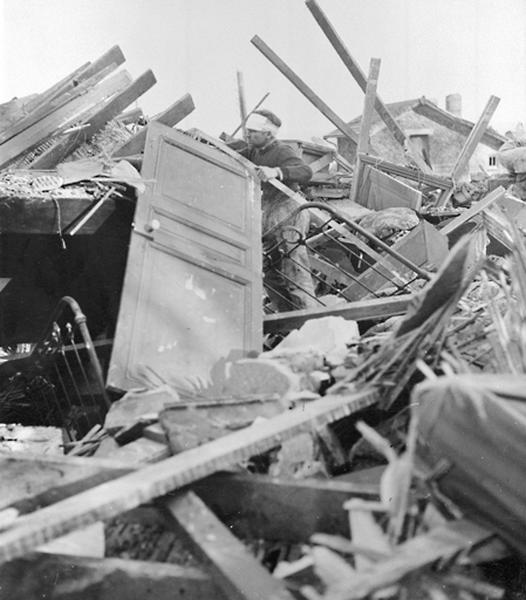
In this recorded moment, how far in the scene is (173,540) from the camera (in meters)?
2.97

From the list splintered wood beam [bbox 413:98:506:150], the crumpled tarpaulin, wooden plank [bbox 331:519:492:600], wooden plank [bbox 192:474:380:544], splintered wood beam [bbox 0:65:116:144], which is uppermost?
splintered wood beam [bbox 413:98:506:150]

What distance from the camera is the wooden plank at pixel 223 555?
205cm

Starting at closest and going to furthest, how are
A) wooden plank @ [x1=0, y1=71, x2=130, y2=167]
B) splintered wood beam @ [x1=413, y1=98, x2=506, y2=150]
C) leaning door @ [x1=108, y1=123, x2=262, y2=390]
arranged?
leaning door @ [x1=108, y1=123, x2=262, y2=390] → wooden plank @ [x1=0, y1=71, x2=130, y2=167] → splintered wood beam @ [x1=413, y1=98, x2=506, y2=150]

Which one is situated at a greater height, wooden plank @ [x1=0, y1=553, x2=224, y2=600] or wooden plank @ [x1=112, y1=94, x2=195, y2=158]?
wooden plank @ [x1=112, y1=94, x2=195, y2=158]

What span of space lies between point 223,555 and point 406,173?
11.2 m

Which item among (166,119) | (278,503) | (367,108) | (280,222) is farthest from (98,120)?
(278,503)

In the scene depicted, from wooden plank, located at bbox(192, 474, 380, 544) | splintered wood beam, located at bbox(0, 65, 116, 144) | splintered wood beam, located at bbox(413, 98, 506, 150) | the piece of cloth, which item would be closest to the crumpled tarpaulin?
wooden plank, located at bbox(192, 474, 380, 544)

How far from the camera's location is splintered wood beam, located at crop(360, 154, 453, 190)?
12094 millimetres

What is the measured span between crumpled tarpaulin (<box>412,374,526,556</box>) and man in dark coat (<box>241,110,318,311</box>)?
538 centimetres

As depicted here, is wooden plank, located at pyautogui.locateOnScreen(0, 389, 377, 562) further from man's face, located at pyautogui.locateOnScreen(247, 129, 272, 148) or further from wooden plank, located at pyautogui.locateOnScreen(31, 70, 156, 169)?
wooden plank, located at pyautogui.locateOnScreen(31, 70, 156, 169)

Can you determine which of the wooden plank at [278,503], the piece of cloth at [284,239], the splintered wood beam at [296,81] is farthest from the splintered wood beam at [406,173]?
the wooden plank at [278,503]

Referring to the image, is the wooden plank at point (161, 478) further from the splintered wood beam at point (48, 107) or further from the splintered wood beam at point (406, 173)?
the splintered wood beam at point (406, 173)

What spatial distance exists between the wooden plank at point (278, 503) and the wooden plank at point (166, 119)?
6104mm

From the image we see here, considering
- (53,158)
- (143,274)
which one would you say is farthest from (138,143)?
(143,274)
